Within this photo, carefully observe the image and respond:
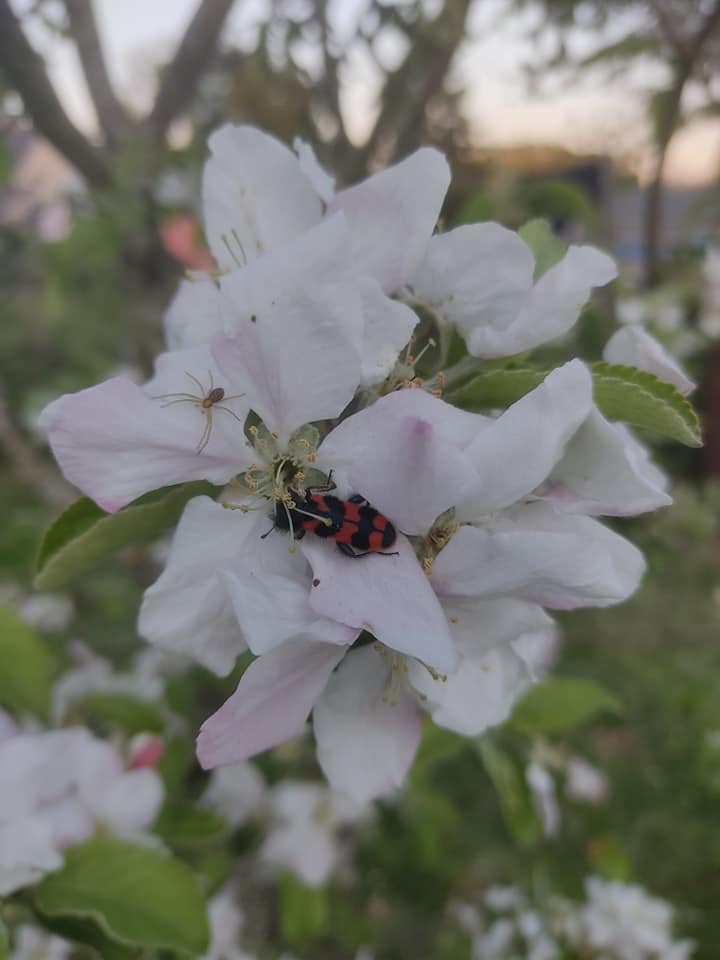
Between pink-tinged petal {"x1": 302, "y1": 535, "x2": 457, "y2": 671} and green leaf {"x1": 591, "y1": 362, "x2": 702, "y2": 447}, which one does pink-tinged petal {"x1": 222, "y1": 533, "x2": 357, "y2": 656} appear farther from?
green leaf {"x1": 591, "y1": 362, "x2": 702, "y2": 447}

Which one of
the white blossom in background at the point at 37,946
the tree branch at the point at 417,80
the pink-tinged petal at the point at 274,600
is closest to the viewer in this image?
the pink-tinged petal at the point at 274,600

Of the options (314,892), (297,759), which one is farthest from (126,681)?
(314,892)

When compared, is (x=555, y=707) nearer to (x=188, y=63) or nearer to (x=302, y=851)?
(x=302, y=851)

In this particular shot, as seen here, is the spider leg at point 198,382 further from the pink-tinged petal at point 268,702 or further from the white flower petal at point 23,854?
the white flower petal at point 23,854

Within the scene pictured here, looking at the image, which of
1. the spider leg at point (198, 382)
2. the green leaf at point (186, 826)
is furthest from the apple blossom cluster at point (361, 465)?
the green leaf at point (186, 826)

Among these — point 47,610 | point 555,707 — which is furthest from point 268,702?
point 47,610

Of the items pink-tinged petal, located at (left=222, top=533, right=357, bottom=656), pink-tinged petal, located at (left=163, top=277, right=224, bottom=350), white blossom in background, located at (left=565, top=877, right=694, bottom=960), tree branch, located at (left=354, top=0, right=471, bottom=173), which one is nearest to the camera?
pink-tinged petal, located at (left=222, top=533, right=357, bottom=656)

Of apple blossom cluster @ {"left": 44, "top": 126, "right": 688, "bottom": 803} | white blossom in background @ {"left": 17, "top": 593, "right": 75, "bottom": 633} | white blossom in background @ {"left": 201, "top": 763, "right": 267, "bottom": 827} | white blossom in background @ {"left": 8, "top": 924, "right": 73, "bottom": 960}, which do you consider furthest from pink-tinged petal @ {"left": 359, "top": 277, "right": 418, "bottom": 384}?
white blossom in background @ {"left": 17, "top": 593, "right": 75, "bottom": 633}
